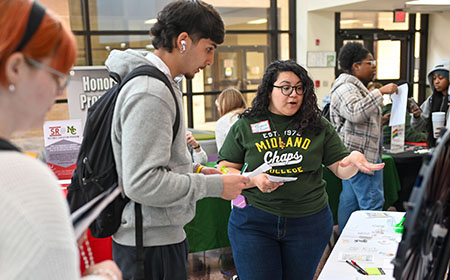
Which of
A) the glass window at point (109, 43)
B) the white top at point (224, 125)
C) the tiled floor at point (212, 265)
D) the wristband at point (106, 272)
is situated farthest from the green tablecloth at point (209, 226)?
the glass window at point (109, 43)

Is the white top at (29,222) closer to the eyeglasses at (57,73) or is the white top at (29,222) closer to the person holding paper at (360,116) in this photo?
the eyeglasses at (57,73)

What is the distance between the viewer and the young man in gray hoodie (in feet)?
3.94

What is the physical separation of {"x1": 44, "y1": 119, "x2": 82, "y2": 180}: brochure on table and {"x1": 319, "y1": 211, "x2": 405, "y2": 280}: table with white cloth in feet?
5.28

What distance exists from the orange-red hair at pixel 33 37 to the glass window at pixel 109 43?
694cm

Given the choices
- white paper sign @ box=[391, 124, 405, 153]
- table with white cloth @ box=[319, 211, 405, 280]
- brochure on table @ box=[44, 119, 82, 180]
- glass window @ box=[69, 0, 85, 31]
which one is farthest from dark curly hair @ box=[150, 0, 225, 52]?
glass window @ box=[69, 0, 85, 31]

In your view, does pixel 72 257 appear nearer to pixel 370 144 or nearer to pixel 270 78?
pixel 270 78

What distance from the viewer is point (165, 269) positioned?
1375 mm

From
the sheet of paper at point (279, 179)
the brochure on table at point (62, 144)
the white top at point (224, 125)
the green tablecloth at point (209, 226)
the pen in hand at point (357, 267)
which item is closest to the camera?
the pen in hand at point (357, 267)

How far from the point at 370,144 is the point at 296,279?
1531mm

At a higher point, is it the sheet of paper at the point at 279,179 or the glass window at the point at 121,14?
the glass window at the point at 121,14

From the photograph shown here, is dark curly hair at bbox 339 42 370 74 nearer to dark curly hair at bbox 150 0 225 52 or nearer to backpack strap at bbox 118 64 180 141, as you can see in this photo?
dark curly hair at bbox 150 0 225 52

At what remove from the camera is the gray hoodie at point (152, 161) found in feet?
3.93

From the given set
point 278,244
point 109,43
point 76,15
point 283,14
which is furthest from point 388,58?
point 278,244

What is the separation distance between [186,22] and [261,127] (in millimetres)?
855
